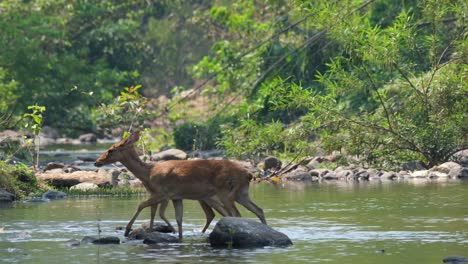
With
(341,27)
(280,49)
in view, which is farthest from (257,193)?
(280,49)

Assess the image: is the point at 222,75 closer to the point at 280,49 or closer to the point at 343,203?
the point at 280,49

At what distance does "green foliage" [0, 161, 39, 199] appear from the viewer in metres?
22.0

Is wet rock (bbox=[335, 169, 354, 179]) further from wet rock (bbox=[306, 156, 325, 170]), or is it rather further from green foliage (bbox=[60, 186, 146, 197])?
green foliage (bbox=[60, 186, 146, 197])

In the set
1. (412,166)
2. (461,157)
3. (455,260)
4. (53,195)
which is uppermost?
(461,157)

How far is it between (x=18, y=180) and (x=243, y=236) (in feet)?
31.7

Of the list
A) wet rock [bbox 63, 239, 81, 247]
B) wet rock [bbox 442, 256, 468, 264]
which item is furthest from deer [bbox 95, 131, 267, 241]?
wet rock [bbox 442, 256, 468, 264]

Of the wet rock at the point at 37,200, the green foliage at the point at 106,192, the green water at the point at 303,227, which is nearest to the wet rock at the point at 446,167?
the green water at the point at 303,227

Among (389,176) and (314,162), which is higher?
(314,162)

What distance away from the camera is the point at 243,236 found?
575 inches

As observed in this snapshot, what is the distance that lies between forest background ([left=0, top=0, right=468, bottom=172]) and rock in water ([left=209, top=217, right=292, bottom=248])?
9.04 m

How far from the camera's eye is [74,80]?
158ft

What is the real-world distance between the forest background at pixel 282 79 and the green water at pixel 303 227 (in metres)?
Answer: 2.25

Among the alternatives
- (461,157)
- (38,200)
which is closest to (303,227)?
(38,200)

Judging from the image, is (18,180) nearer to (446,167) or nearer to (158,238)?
(158,238)
